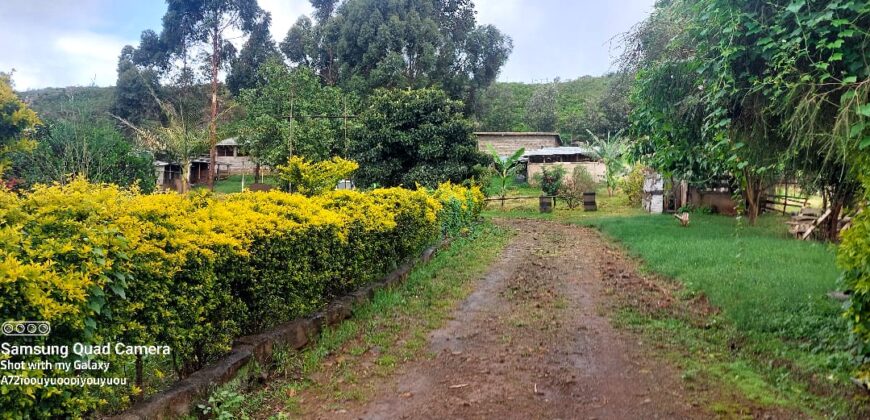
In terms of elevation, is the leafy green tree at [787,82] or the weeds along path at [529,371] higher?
the leafy green tree at [787,82]

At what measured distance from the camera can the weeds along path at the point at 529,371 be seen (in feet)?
12.9

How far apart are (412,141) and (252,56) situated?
97.7 ft

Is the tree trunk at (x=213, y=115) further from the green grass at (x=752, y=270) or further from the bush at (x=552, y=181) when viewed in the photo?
the green grass at (x=752, y=270)

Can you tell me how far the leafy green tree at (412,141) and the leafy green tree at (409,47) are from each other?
39.9 feet

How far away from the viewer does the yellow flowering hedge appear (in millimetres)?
2494

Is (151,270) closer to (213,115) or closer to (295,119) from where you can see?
(295,119)

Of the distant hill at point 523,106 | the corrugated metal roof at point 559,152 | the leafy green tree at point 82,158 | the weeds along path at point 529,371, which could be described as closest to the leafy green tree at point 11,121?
the leafy green tree at point 82,158

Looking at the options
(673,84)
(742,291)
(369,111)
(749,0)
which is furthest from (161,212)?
(369,111)

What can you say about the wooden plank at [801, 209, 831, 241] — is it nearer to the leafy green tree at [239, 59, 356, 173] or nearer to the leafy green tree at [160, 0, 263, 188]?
the leafy green tree at [239, 59, 356, 173]

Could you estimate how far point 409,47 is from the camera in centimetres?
3325

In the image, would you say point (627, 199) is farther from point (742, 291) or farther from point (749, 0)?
point (749, 0)

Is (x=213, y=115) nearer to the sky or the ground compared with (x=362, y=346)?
nearer to the sky

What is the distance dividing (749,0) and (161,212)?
17.5 ft

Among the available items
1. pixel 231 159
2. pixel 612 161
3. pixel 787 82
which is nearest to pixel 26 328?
pixel 787 82
